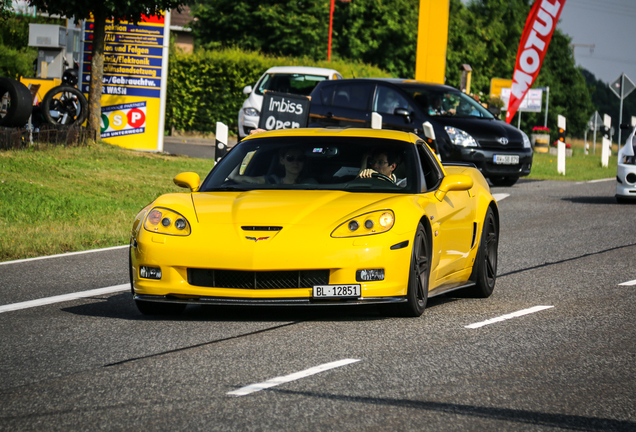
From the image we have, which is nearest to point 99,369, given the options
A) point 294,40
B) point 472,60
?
point 294,40

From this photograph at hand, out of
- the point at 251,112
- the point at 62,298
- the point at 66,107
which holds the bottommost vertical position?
the point at 62,298

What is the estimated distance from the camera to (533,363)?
5.56m

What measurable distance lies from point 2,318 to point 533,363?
3673 millimetres

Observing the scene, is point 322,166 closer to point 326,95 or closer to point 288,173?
point 288,173

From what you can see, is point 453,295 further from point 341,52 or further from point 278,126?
point 341,52

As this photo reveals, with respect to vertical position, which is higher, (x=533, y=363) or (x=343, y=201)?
(x=343, y=201)

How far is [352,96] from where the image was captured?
61.3 ft

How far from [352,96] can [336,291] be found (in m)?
12.5

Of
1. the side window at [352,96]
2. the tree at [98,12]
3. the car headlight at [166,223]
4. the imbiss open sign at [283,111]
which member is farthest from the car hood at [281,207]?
the tree at [98,12]

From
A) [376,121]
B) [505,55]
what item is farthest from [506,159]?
[505,55]

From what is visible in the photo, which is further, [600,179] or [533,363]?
[600,179]

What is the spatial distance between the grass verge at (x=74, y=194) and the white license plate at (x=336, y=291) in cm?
523

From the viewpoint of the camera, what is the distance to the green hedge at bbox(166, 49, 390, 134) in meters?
36.2

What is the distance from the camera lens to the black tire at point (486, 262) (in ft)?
26.9
